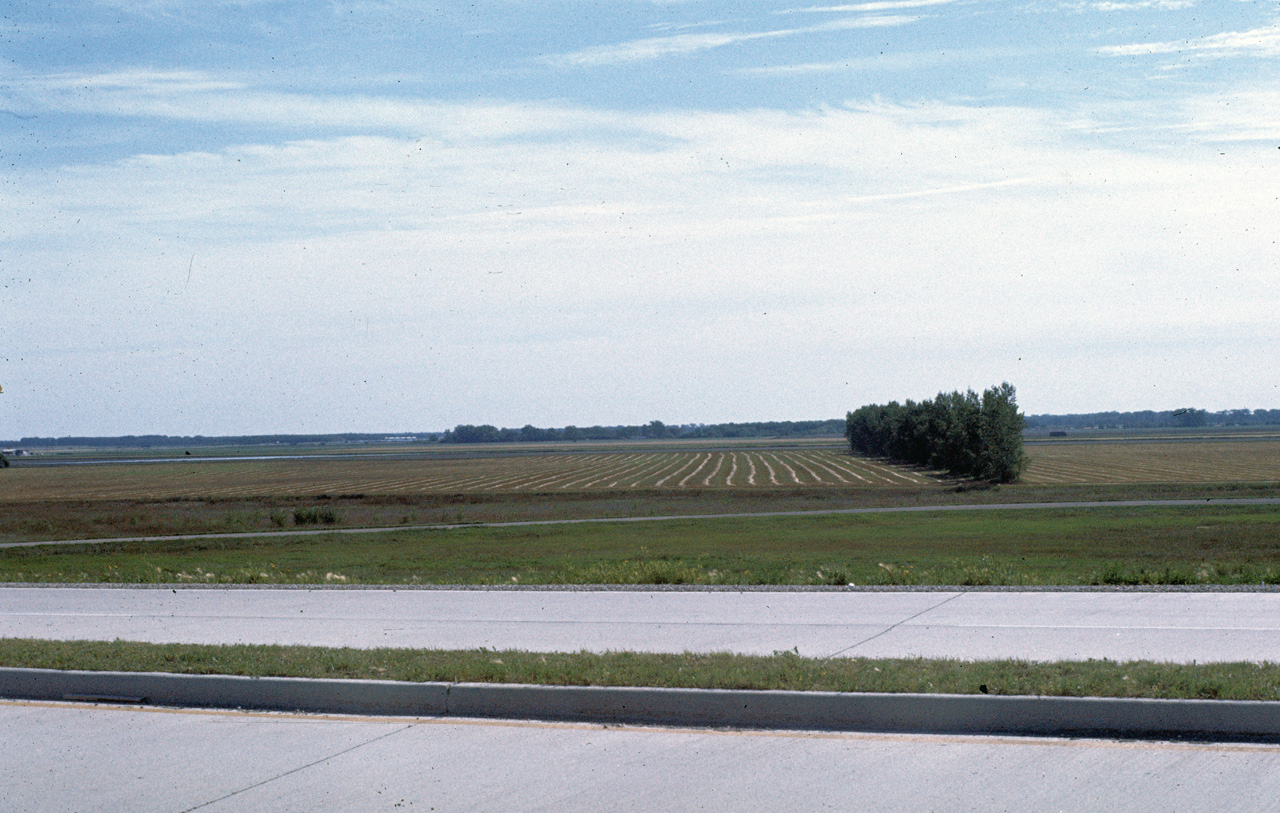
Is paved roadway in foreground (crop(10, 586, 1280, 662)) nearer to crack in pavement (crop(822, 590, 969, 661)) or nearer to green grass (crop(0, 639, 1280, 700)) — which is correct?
crack in pavement (crop(822, 590, 969, 661))

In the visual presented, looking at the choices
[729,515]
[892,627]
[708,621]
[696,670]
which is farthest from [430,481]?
[696,670]

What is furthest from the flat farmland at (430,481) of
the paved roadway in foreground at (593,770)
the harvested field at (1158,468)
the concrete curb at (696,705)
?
the paved roadway in foreground at (593,770)

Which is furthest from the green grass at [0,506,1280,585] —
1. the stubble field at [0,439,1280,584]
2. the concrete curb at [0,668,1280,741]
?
the concrete curb at [0,668,1280,741]

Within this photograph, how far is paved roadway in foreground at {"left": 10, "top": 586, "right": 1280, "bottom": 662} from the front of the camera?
36.1 feet

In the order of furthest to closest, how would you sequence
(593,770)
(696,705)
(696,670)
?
(696,670) → (696,705) → (593,770)

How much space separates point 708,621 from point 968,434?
71.3 meters

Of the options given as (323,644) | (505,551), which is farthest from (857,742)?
(505,551)

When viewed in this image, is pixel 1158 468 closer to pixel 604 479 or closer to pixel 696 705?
pixel 604 479

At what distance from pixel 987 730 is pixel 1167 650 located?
3531 millimetres

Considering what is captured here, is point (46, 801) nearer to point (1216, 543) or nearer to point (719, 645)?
point (719, 645)

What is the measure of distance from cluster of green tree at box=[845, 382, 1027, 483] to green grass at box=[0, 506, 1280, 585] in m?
31.3

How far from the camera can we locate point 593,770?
7.16 m

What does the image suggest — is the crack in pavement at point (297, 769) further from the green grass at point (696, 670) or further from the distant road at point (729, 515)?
the distant road at point (729, 515)

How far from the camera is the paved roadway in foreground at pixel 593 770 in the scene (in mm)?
6504
